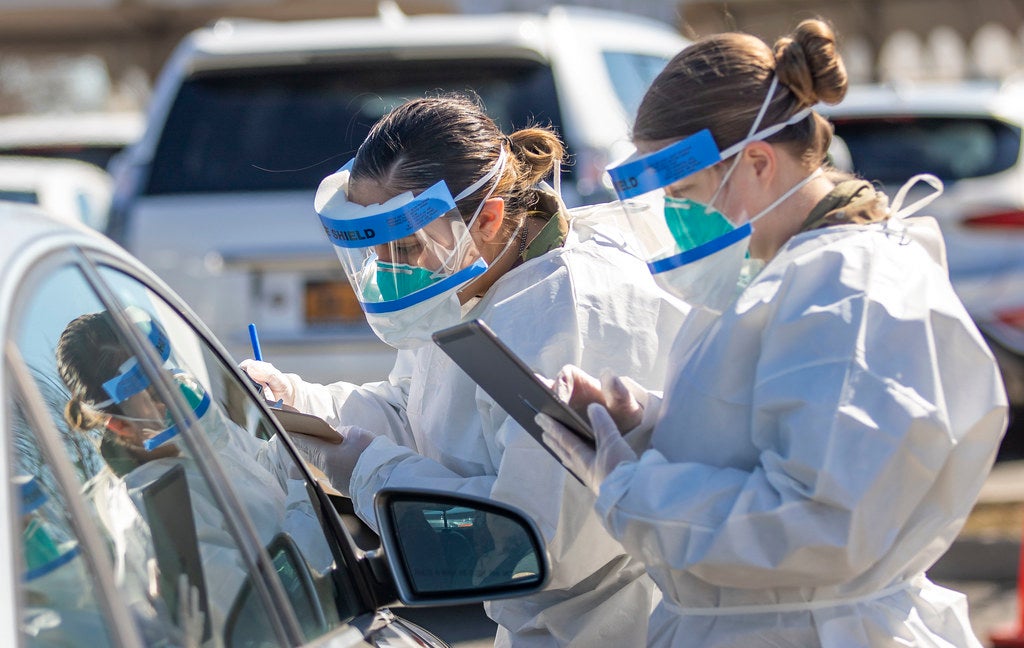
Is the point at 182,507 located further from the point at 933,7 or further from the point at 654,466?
the point at 933,7

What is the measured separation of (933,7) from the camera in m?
29.6

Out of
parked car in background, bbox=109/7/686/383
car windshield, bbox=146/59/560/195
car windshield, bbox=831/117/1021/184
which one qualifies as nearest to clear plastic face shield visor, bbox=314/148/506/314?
parked car in background, bbox=109/7/686/383

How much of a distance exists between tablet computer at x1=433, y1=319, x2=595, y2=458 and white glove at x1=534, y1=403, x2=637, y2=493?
0.02 meters

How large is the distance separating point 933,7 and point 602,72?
26.3 meters

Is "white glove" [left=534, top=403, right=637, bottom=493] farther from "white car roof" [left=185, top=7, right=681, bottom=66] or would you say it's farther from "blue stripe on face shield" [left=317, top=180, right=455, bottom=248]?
"white car roof" [left=185, top=7, right=681, bottom=66]

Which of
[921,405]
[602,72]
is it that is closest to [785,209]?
[921,405]

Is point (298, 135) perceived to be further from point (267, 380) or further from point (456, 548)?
point (456, 548)

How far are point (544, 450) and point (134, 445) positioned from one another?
2.64 ft

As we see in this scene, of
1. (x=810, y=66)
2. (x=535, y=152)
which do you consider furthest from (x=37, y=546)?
(x=535, y=152)

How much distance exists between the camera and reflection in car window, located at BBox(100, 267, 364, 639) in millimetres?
1830

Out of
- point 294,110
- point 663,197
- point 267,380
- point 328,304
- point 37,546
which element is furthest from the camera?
point 294,110

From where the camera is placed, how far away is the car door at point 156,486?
4.41ft

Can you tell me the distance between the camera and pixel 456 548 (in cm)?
214

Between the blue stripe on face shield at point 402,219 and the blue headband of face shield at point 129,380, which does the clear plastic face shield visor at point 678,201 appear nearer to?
the blue stripe on face shield at point 402,219
